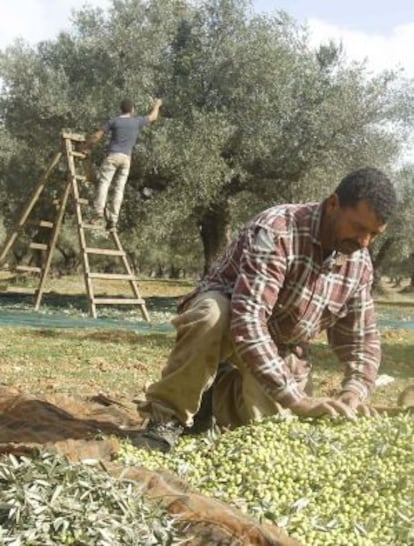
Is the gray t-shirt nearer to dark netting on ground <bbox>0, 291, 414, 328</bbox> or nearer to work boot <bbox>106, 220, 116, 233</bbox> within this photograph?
work boot <bbox>106, 220, 116, 233</bbox>

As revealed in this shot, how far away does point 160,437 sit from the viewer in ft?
13.3

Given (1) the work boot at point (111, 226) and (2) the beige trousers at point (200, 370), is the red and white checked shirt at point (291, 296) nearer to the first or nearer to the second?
(2) the beige trousers at point (200, 370)

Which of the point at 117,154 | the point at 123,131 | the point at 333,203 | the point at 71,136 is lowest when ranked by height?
the point at 333,203

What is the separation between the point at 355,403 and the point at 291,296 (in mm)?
650

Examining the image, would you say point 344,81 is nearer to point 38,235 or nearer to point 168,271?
point 38,235

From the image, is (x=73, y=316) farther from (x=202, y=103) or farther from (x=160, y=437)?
(x=160, y=437)

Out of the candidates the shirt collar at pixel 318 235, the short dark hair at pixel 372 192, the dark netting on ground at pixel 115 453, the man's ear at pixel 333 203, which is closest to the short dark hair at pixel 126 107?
the dark netting on ground at pixel 115 453

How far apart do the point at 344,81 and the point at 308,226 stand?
18.2 metres

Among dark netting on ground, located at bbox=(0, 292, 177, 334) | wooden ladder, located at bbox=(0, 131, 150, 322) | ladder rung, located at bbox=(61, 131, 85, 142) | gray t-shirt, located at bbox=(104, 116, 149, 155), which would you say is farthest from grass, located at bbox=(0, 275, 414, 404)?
ladder rung, located at bbox=(61, 131, 85, 142)

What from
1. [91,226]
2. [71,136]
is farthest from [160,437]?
[71,136]

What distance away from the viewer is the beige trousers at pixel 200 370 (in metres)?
4.09

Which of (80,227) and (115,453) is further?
(80,227)

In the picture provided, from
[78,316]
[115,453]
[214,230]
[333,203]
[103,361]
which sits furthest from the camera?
[214,230]

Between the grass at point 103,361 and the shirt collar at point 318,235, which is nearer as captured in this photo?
the shirt collar at point 318,235
